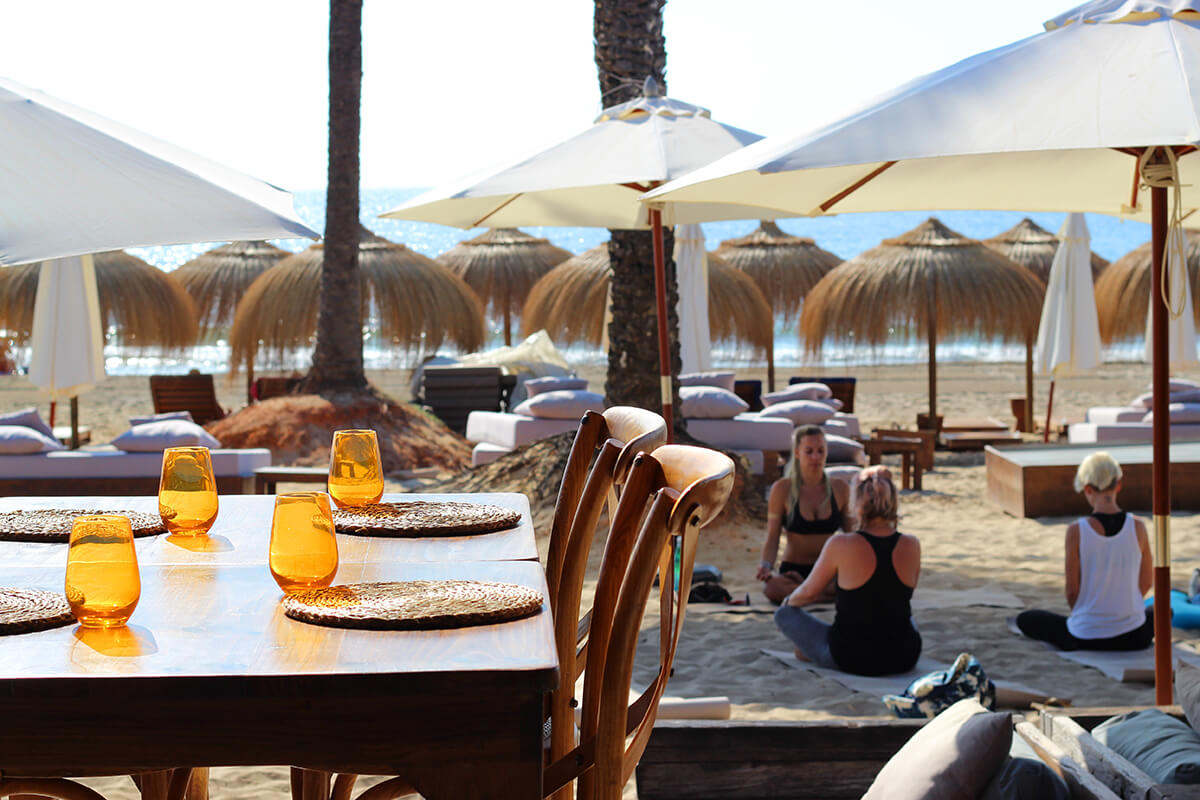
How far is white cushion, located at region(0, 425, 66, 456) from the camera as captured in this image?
7.31 meters

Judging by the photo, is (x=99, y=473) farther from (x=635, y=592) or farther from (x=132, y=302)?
(x=132, y=302)

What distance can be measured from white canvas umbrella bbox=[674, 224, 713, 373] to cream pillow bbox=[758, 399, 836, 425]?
2.64ft

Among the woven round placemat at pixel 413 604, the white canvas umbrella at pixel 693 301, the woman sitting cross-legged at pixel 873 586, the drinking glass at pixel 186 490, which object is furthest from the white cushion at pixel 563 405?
the woven round placemat at pixel 413 604

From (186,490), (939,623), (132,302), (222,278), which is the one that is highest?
(222,278)

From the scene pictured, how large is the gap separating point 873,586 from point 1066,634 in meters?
1.01

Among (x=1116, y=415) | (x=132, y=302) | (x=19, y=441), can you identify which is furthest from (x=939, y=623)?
(x=132, y=302)

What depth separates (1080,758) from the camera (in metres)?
2.38

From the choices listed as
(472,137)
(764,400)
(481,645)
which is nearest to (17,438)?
(764,400)

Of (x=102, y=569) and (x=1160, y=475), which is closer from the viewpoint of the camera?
(x=102, y=569)

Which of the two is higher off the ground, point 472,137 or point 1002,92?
point 472,137

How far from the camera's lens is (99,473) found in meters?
7.30

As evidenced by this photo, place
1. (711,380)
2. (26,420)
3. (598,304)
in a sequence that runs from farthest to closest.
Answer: (598,304)
(711,380)
(26,420)

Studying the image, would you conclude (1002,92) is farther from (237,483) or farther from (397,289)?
(397,289)

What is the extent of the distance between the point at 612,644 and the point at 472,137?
386ft
